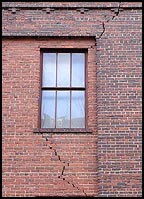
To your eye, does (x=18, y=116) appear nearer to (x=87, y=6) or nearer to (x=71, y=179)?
(x=71, y=179)

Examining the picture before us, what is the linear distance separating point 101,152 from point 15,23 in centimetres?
407

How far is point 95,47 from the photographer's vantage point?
11703mm

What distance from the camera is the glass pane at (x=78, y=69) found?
1158 centimetres

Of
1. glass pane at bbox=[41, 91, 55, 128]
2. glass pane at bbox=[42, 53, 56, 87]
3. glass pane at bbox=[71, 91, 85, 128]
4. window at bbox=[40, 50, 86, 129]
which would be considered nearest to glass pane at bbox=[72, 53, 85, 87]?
window at bbox=[40, 50, 86, 129]

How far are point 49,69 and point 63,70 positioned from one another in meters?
0.37

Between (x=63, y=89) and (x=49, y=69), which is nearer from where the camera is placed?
(x=63, y=89)

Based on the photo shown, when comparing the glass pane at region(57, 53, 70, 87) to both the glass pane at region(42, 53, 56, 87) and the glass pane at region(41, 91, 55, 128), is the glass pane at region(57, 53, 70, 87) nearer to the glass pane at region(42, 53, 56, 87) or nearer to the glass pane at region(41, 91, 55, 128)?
the glass pane at region(42, 53, 56, 87)

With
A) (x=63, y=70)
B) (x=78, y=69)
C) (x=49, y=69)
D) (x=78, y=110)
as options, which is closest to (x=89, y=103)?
(x=78, y=110)

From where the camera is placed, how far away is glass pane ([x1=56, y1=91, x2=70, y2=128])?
37.1 feet

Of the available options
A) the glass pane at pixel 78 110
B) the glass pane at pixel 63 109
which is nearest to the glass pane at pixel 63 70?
the glass pane at pixel 63 109

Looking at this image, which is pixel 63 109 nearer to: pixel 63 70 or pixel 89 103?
pixel 89 103

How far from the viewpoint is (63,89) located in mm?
11492

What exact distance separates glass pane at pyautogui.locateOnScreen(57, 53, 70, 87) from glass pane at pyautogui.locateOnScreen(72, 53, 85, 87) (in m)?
0.15

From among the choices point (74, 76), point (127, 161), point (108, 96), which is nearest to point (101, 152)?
point (127, 161)
